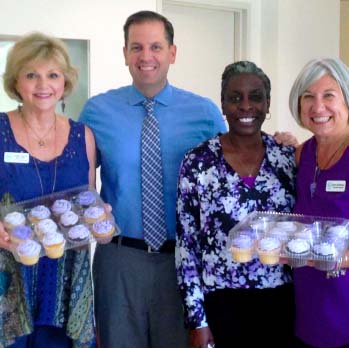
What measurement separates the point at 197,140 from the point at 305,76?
55 cm

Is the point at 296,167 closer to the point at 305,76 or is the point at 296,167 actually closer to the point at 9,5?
the point at 305,76

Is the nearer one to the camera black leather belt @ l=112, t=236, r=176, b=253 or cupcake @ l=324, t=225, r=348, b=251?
cupcake @ l=324, t=225, r=348, b=251

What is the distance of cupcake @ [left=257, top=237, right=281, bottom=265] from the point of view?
167cm

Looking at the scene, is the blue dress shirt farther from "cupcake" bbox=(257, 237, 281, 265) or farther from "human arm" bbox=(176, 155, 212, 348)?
"cupcake" bbox=(257, 237, 281, 265)

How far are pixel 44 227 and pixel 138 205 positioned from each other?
451mm

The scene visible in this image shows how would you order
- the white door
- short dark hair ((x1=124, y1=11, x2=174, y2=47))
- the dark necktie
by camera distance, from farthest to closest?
the white door
short dark hair ((x1=124, y1=11, x2=174, y2=47))
the dark necktie

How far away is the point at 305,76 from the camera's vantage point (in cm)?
178

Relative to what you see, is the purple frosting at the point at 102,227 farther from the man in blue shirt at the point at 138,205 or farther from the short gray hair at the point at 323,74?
the short gray hair at the point at 323,74

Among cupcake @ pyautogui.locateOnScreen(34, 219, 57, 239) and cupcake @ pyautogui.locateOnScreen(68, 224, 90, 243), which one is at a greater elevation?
cupcake @ pyautogui.locateOnScreen(34, 219, 57, 239)

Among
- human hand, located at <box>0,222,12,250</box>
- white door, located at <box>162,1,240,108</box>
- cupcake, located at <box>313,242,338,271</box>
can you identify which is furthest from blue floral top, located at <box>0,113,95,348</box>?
white door, located at <box>162,1,240,108</box>

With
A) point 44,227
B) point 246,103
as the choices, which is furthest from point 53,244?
point 246,103

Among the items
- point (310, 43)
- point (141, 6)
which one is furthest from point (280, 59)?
point (141, 6)

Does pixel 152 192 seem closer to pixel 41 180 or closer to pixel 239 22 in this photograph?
pixel 41 180

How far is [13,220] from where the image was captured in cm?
176
